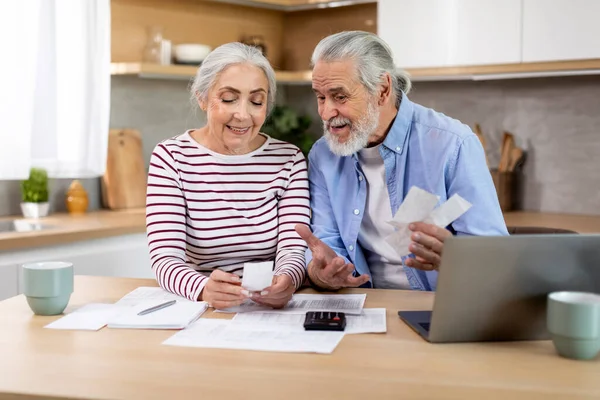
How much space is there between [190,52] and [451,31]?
4.00 feet

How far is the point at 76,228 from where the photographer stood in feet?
9.48

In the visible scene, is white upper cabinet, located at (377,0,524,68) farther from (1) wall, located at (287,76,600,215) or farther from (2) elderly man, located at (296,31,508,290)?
(2) elderly man, located at (296,31,508,290)

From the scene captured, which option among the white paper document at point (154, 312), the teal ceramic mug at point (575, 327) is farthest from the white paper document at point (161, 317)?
the teal ceramic mug at point (575, 327)

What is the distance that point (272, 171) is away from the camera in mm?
2117

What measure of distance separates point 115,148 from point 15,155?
552 millimetres

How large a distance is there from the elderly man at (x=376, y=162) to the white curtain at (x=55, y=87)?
1423 mm

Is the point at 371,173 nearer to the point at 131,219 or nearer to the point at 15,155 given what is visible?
the point at 131,219

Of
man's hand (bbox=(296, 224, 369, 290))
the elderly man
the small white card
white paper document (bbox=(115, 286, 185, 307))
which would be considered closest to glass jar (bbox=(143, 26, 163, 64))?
the elderly man

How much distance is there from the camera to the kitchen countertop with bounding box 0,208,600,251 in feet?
8.84

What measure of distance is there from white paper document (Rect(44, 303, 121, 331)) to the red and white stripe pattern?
0.99ft

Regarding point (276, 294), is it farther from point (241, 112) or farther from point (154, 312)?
point (241, 112)

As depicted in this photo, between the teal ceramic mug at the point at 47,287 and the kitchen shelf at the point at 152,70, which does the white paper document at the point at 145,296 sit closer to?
the teal ceramic mug at the point at 47,287

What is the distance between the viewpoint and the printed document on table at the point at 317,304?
1693mm

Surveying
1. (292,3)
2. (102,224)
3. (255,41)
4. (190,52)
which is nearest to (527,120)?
(292,3)
